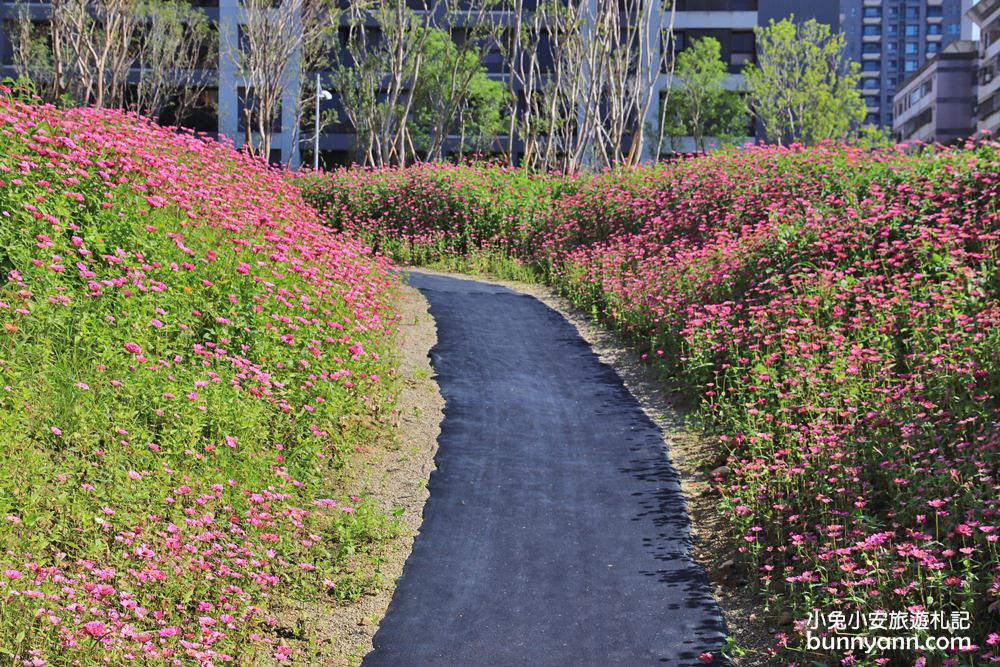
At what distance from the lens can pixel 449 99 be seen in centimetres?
4041

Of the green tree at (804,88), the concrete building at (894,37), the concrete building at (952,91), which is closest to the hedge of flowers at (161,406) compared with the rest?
the green tree at (804,88)

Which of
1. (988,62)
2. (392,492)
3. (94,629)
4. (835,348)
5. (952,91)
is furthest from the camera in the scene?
(952,91)

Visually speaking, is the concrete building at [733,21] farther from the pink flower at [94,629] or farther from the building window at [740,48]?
the pink flower at [94,629]

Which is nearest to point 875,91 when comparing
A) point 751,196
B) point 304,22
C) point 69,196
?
point 304,22

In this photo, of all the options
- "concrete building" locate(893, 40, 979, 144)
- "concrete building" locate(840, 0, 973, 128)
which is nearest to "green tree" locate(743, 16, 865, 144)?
"concrete building" locate(893, 40, 979, 144)

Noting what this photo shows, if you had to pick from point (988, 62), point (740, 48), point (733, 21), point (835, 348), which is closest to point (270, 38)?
point (835, 348)

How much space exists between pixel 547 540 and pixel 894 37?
160862 mm

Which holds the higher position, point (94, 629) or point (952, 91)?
point (952, 91)

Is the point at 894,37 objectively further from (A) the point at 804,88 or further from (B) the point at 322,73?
(B) the point at 322,73

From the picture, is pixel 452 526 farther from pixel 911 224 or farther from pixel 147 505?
pixel 911 224

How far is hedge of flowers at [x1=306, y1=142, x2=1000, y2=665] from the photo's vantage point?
6000 mm

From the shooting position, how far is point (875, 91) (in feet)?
484

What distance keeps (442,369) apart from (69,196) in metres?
4.79

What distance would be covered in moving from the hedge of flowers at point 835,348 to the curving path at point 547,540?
25.6 inches
